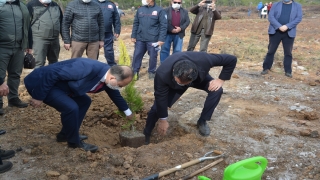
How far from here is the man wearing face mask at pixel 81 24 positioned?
19.8 ft

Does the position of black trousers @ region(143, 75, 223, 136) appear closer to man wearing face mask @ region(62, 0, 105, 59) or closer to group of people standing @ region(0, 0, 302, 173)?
group of people standing @ region(0, 0, 302, 173)

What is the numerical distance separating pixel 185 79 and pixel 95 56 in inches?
139

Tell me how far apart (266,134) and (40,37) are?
4.10 meters

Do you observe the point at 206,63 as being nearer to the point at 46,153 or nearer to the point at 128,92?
the point at 128,92

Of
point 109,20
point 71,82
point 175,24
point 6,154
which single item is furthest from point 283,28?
point 6,154

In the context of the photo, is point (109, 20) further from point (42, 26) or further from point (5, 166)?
point (5, 166)

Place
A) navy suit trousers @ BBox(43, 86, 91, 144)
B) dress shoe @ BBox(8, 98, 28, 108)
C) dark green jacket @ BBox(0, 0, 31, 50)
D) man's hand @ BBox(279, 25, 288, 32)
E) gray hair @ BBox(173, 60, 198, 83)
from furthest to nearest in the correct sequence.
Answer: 1. man's hand @ BBox(279, 25, 288, 32)
2. dress shoe @ BBox(8, 98, 28, 108)
3. dark green jacket @ BBox(0, 0, 31, 50)
4. navy suit trousers @ BBox(43, 86, 91, 144)
5. gray hair @ BBox(173, 60, 198, 83)

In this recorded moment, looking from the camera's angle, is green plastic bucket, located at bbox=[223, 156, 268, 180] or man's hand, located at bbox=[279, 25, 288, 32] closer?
green plastic bucket, located at bbox=[223, 156, 268, 180]

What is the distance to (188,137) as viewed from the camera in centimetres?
433

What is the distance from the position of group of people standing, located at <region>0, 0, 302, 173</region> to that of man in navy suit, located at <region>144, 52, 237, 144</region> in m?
0.01

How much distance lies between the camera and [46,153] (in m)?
3.81

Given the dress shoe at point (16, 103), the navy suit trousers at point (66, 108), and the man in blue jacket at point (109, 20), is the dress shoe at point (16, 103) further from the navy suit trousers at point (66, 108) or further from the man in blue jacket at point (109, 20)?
the man in blue jacket at point (109, 20)

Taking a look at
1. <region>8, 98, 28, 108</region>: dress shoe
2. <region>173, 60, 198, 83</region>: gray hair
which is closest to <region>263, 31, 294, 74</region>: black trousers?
<region>173, 60, 198, 83</region>: gray hair

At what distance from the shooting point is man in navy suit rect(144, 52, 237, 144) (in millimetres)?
3461
